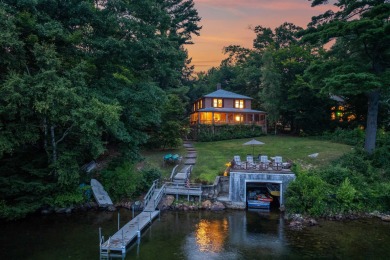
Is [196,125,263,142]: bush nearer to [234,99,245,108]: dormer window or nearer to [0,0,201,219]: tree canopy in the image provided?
[234,99,245,108]: dormer window

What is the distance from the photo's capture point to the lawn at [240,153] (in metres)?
26.5

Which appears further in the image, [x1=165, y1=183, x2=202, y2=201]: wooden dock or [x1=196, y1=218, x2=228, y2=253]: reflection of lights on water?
[x1=165, y1=183, x2=202, y2=201]: wooden dock

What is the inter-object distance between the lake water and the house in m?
25.6

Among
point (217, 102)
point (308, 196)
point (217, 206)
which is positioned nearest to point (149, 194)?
point (217, 206)

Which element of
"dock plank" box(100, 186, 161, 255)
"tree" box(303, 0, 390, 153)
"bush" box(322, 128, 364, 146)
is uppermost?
"tree" box(303, 0, 390, 153)

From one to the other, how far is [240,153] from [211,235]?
16087 millimetres

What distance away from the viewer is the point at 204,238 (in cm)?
1642

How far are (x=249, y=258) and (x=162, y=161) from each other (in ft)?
54.8

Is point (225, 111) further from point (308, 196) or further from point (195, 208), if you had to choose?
point (308, 196)

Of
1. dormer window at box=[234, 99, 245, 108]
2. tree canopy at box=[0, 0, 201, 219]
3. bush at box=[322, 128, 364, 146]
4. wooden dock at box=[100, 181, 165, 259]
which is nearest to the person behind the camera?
wooden dock at box=[100, 181, 165, 259]

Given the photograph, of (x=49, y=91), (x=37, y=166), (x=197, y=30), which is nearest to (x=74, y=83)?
(x=49, y=91)

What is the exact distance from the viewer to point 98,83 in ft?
75.1

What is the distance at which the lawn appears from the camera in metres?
26.5

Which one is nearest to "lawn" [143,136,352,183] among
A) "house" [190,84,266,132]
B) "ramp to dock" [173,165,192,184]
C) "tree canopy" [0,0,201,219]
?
"ramp to dock" [173,165,192,184]
